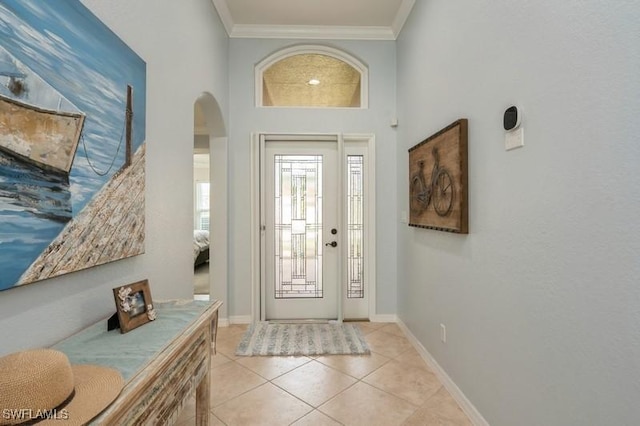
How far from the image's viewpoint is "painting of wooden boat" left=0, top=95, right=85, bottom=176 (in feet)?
3.08

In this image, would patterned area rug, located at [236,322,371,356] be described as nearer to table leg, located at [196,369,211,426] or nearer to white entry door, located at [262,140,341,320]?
white entry door, located at [262,140,341,320]

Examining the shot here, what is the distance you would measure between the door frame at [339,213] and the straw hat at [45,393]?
2767 mm

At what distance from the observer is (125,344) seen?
1217 millimetres

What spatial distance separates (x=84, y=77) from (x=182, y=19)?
4.17 feet

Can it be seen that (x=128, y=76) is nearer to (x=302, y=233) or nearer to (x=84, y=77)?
(x=84, y=77)

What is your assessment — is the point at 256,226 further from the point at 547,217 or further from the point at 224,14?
the point at 547,217

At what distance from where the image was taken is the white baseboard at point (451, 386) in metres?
1.92

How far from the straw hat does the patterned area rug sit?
2.15 meters

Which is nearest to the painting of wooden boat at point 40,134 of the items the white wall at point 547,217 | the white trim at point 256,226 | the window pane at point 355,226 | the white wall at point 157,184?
the white wall at point 157,184

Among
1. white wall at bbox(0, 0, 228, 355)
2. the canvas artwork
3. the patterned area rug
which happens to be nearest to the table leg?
white wall at bbox(0, 0, 228, 355)

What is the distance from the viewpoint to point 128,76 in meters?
1.55

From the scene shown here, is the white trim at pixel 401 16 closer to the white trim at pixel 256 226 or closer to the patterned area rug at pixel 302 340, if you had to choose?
the white trim at pixel 256 226

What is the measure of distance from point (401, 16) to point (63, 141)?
10.9 feet

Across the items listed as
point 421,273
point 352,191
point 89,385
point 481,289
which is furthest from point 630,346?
point 352,191
